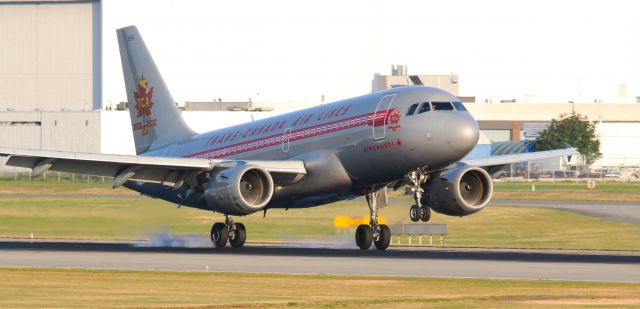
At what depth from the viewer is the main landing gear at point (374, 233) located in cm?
4859

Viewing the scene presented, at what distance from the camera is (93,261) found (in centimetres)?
4153

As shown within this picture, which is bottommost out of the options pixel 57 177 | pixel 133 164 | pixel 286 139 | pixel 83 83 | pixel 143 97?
pixel 57 177

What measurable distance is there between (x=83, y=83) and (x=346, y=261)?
110304 millimetres

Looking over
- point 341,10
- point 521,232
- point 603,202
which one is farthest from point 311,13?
point 521,232

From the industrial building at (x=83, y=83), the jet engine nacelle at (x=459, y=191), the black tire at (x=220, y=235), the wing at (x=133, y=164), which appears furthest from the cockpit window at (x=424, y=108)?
the industrial building at (x=83, y=83)

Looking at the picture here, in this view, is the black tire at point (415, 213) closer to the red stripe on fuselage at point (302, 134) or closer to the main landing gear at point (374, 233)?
the red stripe on fuselage at point (302, 134)

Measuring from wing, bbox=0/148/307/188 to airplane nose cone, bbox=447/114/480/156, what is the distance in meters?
6.51

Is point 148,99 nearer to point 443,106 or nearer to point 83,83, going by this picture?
point 443,106

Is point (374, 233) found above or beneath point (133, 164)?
beneath

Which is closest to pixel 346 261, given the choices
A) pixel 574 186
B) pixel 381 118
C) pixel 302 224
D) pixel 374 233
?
pixel 381 118

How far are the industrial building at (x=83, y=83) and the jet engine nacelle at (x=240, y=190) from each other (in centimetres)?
8873

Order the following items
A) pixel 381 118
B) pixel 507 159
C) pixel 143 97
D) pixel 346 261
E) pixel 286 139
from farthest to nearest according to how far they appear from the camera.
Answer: pixel 143 97
pixel 507 159
pixel 286 139
pixel 381 118
pixel 346 261

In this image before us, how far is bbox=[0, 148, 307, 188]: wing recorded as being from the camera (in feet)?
152

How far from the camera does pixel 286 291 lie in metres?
31.1
